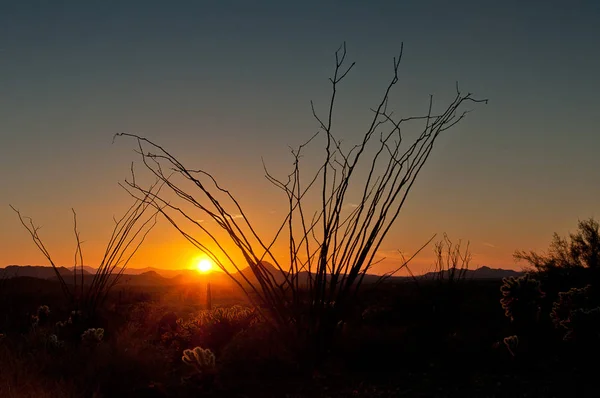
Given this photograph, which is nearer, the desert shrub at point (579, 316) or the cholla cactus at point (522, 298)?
the desert shrub at point (579, 316)

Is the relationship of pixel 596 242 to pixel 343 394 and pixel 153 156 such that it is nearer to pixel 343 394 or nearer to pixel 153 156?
pixel 343 394

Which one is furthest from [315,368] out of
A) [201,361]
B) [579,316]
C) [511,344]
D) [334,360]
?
[579,316]

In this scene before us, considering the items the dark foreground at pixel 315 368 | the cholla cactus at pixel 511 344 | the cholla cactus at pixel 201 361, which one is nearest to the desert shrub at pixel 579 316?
the dark foreground at pixel 315 368

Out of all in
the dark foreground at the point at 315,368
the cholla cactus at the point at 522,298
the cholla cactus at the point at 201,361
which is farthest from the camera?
the cholla cactus at the point at 522,298

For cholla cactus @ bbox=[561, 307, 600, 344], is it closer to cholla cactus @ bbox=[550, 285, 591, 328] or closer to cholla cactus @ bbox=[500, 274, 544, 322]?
cholla cactus @ bbox=[550, 285, 591, 328]

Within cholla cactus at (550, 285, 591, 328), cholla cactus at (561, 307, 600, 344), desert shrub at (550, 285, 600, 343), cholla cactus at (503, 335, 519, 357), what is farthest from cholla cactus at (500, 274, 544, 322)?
cholla cactus at (503, 335, 519, 357)

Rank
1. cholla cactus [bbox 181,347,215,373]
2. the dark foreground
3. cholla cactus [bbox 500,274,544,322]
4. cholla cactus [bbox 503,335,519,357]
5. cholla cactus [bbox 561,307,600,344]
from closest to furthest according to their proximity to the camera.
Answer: the dark foreground → cholla cactus [bbox 181,347,215,373] → cholla cactus [bbox 503,335,519,357] → cholla cactus [bbox 561,307,600,344] → cholla cactus [bbox 500,274,544,322]

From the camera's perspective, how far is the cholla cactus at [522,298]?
957cm

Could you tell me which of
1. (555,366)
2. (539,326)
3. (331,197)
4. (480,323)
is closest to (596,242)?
(480,323)

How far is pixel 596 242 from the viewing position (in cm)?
2477

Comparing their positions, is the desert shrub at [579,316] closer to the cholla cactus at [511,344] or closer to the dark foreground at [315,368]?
the dark foreground at [315,368]

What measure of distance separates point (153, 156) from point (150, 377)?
10.8ft

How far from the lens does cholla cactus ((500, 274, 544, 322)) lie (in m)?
9.57

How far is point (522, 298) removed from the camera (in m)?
9.60
